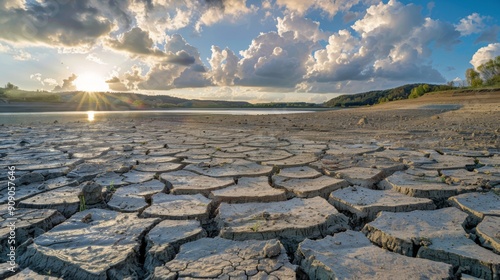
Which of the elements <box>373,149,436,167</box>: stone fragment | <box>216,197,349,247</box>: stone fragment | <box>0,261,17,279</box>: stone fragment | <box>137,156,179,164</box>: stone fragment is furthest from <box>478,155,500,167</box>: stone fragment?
<box>0,261,17,279</box>: stone fragment

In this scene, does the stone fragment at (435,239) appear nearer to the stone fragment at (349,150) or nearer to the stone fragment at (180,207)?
the stone fragment at (180,207)

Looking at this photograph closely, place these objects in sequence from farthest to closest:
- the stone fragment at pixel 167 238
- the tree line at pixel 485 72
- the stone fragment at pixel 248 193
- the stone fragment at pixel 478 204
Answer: the tree line at pixel 485 72 < the stone fragment at pixel 248 193 < the stone fragment at pixel 478 204 < the stone fragment at pixel 167 238

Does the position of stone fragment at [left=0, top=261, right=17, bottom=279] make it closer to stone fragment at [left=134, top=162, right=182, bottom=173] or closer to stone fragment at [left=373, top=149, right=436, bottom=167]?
stone fragment at [left=134, top=162, right=182, bottom=173]

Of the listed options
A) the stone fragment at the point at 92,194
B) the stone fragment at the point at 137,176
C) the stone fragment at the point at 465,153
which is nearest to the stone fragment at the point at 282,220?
the stone fragment at the point at 92,194

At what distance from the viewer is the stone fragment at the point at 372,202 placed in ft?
→ 5.08

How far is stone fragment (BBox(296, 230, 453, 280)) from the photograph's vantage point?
984 mm

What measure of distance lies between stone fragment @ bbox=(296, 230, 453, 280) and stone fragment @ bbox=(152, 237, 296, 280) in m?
0.10

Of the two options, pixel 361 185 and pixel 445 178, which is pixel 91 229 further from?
pixel 445 178

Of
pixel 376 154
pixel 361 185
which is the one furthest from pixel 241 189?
pixel 376 154

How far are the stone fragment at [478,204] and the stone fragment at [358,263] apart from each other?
25.5 inches

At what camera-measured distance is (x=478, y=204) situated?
157 centimetres

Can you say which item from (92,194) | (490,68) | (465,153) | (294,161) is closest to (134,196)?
(92,194)

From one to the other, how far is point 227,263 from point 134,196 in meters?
0.99

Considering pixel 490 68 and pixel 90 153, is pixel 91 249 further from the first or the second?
pixel 490 68
